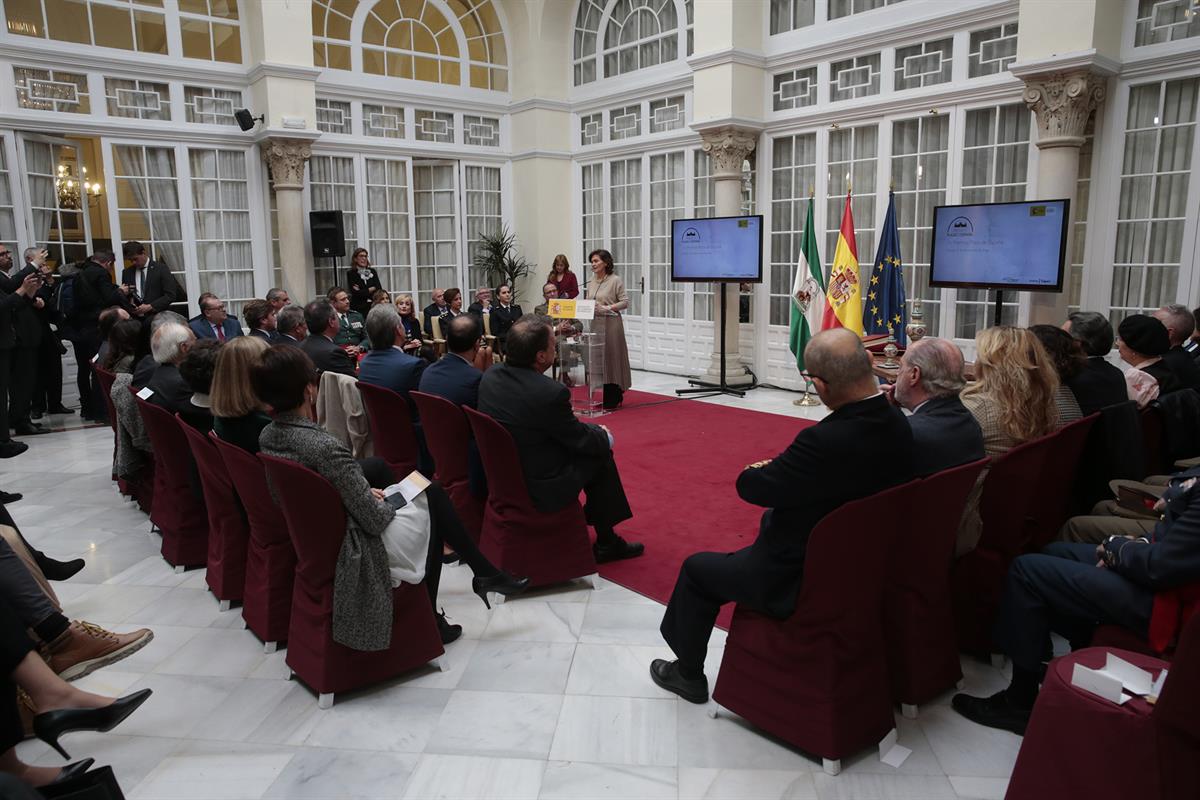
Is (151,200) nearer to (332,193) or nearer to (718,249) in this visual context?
(332,193)

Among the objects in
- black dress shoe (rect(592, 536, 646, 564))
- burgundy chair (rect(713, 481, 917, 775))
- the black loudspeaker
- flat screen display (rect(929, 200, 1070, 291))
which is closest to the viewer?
burgundy chair (rect(713, 481, 917, 775))

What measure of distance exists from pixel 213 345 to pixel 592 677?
2.18 meters

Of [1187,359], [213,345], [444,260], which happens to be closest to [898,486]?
[1187,359]

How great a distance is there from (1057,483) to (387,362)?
10.3ft

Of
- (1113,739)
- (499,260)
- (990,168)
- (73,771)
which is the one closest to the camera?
(1113,739)

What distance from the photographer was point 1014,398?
112 inches

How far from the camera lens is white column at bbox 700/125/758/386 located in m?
8.29

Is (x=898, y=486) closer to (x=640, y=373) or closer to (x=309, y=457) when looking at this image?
(x=309, y=457)

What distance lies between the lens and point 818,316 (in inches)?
305

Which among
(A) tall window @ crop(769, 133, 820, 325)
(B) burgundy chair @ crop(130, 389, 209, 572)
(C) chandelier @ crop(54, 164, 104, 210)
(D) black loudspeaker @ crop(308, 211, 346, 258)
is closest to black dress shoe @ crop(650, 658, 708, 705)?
(B) burgundy chair @ crop(130, 389, 209, 572)

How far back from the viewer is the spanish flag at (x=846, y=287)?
7262mm

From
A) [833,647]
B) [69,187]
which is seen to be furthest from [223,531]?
[69,187]

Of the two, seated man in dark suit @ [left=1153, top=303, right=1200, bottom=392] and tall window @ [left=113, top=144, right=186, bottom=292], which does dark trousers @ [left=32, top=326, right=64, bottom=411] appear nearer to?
tall window @ [left=113, top=144, right=186, bottom=292]

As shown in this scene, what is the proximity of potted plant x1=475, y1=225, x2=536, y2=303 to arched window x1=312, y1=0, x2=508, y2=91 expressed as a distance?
78.8 inches
